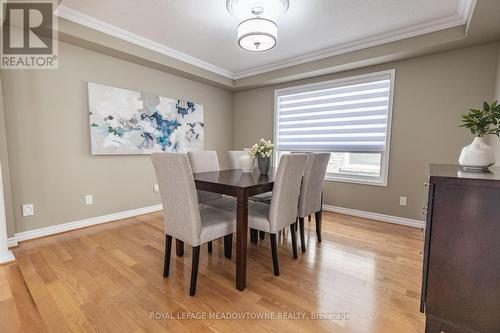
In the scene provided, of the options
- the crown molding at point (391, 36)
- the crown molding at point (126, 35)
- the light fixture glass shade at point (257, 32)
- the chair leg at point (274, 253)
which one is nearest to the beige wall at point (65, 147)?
the crown molding at point (126, 35)

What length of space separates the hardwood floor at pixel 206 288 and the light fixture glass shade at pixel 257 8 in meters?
2.28

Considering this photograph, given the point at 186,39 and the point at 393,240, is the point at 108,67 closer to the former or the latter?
the point at 186,39

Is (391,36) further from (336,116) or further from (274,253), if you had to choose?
(274,253)

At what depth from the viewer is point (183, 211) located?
5.27 feet

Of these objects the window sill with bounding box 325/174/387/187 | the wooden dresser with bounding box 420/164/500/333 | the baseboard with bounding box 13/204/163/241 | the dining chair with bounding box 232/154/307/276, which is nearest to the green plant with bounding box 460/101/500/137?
the wooden dresser with bounding box 420/164/500/333

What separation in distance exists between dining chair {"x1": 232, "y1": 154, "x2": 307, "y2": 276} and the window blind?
191 centimetres

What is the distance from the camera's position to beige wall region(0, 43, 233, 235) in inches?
95.0

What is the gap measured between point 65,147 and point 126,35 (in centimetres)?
153

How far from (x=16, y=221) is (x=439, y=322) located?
11.9 feet

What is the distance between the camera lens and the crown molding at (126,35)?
2.37 metres

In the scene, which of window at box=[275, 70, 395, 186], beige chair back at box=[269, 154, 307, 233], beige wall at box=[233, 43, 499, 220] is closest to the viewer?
beige chair back at box=[269, 154, 307, 233]

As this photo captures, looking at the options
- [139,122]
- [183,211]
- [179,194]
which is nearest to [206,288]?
[183,211]

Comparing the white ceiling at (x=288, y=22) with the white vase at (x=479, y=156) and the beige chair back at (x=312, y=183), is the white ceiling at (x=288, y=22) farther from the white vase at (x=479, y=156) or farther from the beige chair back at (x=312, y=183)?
the white vase at (x=479, y=156)

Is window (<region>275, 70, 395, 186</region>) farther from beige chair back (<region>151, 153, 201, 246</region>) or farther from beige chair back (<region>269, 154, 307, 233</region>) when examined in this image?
beige chair back (<region>151, 153, 201, 246</region>)
